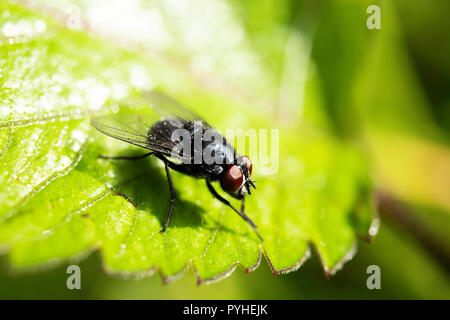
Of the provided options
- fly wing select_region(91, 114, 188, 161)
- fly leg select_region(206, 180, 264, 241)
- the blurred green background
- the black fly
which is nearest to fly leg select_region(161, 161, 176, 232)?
the black fly

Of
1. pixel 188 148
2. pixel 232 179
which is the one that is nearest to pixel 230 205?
pixel 232 179

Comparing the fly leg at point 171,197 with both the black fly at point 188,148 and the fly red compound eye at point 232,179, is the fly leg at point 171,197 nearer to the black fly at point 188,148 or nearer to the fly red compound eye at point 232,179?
the black fly at point 188,148

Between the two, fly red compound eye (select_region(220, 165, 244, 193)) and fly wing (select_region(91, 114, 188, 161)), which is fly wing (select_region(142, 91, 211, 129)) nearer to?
fly wing (select_region(91, 114, 188, 161))

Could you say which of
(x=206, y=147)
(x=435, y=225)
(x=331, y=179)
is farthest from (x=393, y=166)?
(x=206, y=147)

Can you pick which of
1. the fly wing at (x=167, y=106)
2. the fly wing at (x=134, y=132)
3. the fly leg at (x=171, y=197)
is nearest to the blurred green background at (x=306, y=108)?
the fly wing at (x=167, y=106)

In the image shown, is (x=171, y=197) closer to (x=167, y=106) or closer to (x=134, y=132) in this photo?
(x=134, y=132)
